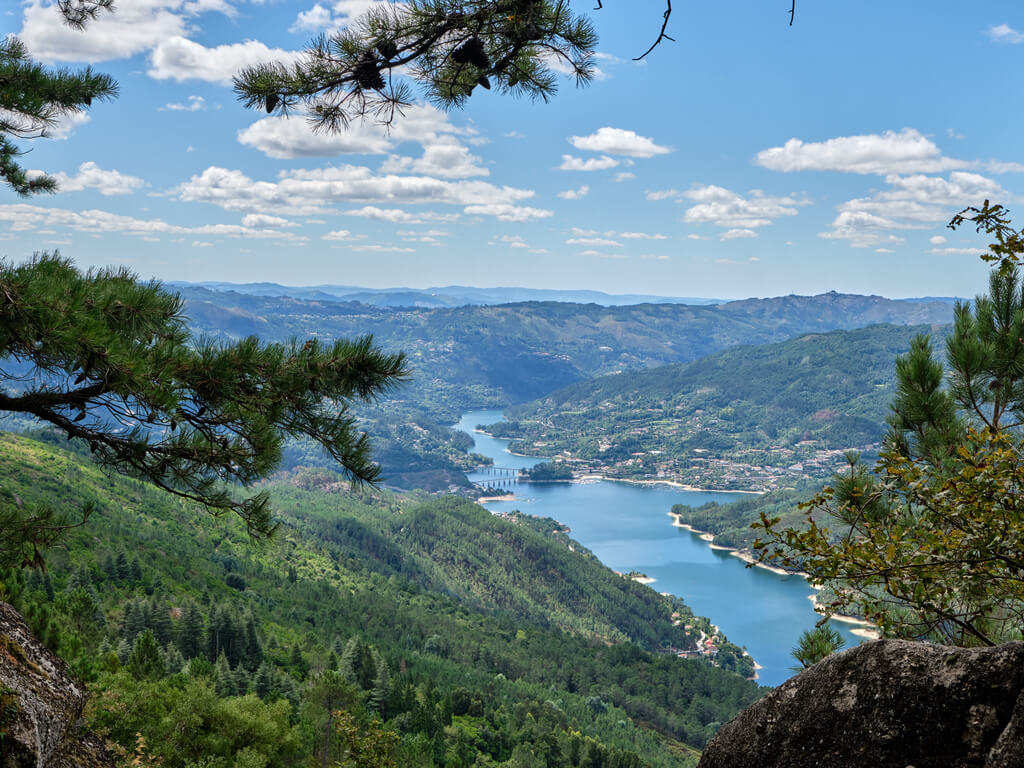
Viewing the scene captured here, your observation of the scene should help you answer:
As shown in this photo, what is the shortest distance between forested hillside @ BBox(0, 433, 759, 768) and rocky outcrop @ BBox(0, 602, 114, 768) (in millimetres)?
1049

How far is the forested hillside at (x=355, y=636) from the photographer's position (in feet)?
53.8

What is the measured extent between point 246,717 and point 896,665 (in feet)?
56.7

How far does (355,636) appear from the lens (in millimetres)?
46594

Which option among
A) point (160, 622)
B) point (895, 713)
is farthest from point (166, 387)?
point (160, 622)

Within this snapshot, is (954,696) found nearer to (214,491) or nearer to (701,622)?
(214,491)

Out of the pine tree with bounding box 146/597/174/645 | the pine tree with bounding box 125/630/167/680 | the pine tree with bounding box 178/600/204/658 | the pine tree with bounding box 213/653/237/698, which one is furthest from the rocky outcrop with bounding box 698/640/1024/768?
the pine tree with bounding box 178/600/204/658

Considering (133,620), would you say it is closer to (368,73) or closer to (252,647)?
(252,647)

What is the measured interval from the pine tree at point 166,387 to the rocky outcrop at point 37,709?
118cm

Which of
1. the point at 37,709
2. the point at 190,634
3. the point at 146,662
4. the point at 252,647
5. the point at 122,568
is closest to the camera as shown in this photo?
the point at 37,709

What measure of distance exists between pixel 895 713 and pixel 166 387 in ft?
12.0

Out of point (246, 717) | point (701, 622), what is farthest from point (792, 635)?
point (246, 717)

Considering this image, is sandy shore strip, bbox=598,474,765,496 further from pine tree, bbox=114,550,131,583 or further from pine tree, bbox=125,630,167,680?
pine tree, bbox=125,630,167,680

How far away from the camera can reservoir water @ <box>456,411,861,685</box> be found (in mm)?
71938

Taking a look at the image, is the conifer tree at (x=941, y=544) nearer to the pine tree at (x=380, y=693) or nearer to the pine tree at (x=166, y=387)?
the pine tree at (x=166, y=387)
